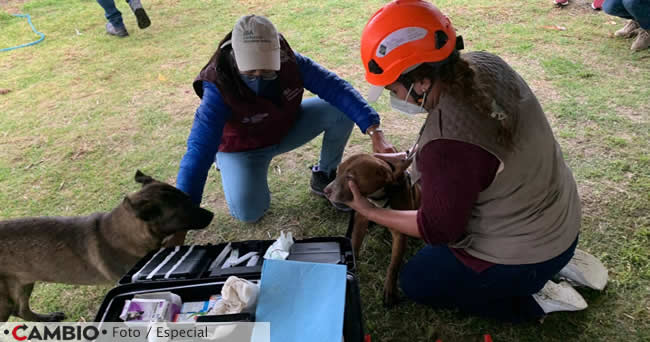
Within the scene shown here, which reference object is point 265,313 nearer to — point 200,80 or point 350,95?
point 200,80

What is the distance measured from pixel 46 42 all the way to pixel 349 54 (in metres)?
7.26

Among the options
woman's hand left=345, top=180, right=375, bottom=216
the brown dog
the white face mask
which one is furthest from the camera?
the brown dog

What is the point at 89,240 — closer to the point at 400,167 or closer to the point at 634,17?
the point at 400,167

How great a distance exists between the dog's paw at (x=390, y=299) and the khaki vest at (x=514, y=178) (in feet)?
2.89

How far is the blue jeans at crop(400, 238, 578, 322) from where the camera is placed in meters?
2.48

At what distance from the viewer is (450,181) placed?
1954 millimetres

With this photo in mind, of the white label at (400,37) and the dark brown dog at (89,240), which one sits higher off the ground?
the white label at (400,37)

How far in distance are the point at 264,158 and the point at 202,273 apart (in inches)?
72.9

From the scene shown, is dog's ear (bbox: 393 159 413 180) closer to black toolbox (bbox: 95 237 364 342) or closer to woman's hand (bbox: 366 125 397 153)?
woman's hand (bbox: 366 125 397 153)

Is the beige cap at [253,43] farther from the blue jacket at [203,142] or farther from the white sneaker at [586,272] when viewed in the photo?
the white sneaker at [586,272]

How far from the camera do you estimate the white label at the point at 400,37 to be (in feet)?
6.57

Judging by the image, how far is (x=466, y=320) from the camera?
2.96 meters

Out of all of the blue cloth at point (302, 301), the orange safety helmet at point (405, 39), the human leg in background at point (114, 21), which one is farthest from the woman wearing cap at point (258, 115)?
the human leg in background at point (114, 21)

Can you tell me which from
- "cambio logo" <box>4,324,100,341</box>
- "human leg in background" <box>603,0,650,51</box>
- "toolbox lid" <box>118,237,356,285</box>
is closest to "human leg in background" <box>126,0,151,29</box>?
"cambio logo" <box>4,324,100,341</box>
